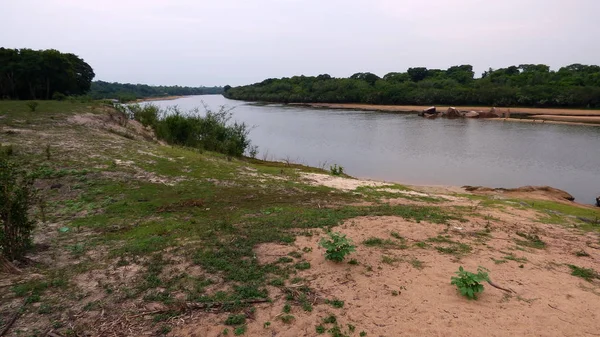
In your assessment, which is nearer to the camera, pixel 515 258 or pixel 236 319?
pixel 236 319

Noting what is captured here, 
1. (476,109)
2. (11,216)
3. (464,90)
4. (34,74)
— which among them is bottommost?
(11,216)

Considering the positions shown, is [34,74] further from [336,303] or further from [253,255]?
[336,303]

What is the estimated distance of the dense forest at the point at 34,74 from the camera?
37.2m

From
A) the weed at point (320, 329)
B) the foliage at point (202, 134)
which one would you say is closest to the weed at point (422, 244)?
the weed at point (320, 329)

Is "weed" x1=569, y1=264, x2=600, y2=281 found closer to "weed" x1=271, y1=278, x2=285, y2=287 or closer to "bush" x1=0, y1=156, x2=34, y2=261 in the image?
"weed" x1=271, y1=278, x2=285, y2=287

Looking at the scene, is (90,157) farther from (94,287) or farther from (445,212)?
(445,212)

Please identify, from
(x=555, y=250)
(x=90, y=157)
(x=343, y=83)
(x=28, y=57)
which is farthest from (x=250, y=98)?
(x=555, y=250)

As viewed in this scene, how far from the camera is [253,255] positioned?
6.52 m

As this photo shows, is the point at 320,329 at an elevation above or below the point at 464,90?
below

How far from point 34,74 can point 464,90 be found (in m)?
79.1

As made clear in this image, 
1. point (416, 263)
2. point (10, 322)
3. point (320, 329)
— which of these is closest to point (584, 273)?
point (416, 263)

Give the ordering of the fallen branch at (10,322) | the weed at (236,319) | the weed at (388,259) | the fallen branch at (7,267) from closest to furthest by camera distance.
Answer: the fallen branch at (10,322) → the weed at (236,319) → the fallen branch at (7,267) → the weed at (388,259)

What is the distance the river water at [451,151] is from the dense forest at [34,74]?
22.9 m

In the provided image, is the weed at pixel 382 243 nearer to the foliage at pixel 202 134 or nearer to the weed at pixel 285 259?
the weed at pixel 285 259
